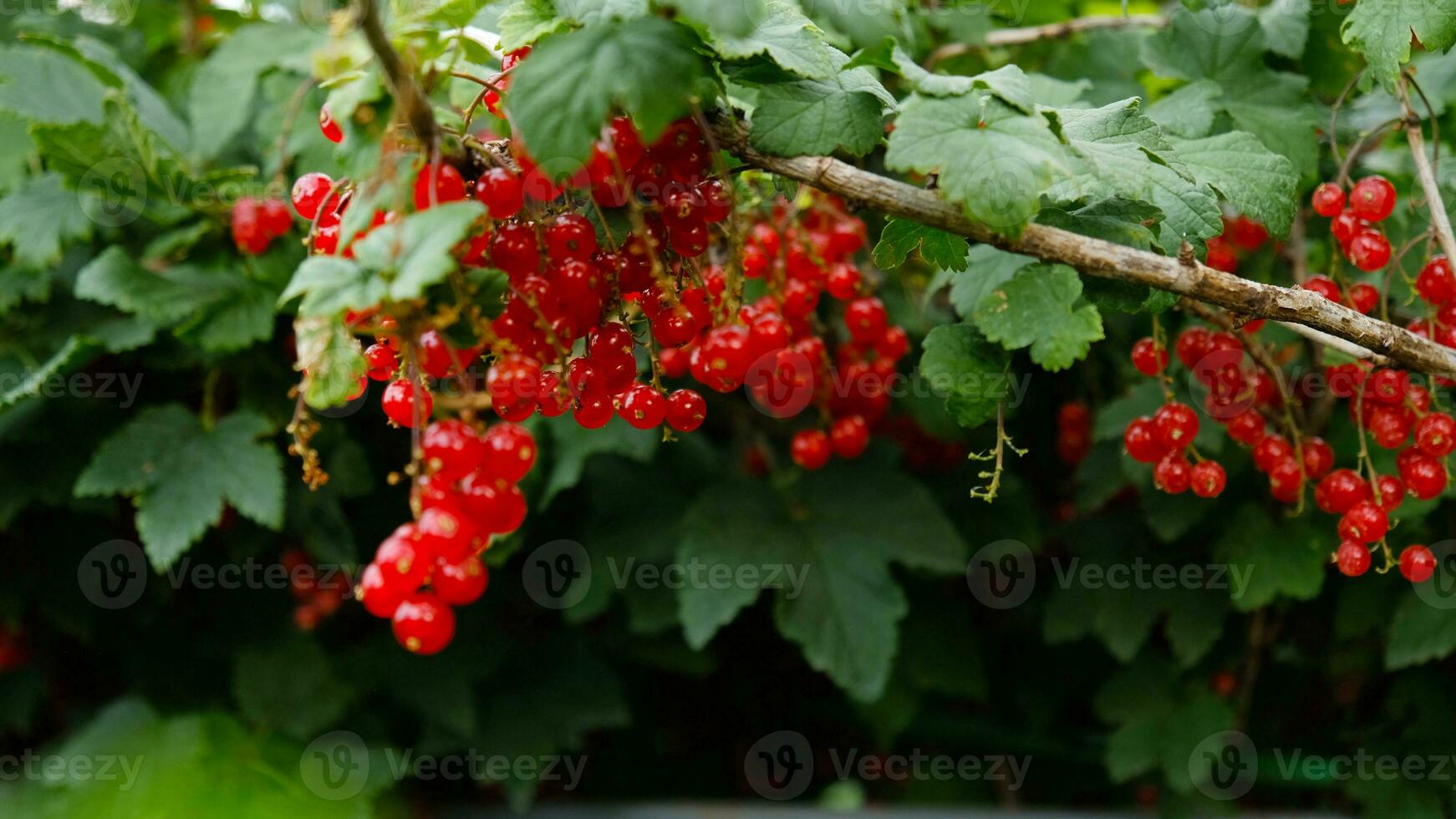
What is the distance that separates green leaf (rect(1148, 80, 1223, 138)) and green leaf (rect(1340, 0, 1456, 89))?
0.14 meters

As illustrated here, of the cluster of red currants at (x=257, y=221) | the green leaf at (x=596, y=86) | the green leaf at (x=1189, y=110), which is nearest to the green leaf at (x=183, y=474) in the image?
the cluster of red currants at (x=257, y=221)

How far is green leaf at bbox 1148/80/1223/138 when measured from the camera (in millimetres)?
920

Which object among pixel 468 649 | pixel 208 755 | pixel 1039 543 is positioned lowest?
pixel 468 649

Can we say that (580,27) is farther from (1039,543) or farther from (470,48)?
(1039,543)

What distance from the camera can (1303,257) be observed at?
3.79ft

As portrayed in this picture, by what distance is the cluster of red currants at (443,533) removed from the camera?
521mm

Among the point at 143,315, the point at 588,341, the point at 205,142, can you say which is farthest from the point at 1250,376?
the point at 205,142

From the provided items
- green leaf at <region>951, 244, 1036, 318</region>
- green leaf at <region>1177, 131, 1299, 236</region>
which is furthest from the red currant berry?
green leaf at <region>1177, 131, 1299, 236</region>

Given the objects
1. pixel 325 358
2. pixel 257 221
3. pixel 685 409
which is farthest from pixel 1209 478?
pixel 257 221

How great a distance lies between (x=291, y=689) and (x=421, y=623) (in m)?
0.99

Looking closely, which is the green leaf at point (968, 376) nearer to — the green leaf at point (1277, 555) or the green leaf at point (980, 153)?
the green leaf at point (980, 153)

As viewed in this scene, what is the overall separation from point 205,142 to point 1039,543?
1.27m

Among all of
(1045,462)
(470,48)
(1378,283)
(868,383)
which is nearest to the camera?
(470,48)

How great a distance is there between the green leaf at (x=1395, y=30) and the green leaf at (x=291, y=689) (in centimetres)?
138
